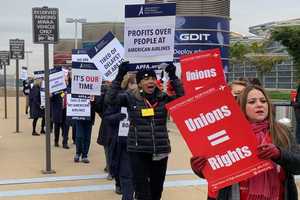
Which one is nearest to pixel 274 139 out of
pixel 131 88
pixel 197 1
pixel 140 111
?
pixel 140 111

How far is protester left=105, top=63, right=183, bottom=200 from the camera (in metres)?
6.41

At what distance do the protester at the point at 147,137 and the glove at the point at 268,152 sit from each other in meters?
2.85

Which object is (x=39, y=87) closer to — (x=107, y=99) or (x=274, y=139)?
(x=107, y=99)

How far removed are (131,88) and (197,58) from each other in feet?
10.1

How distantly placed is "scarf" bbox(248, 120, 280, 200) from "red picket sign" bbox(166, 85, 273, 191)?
12 centimetres

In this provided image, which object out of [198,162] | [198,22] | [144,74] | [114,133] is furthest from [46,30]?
[198,22]

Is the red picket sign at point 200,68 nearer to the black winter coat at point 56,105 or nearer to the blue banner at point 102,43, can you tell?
the blue banner at point 102,43

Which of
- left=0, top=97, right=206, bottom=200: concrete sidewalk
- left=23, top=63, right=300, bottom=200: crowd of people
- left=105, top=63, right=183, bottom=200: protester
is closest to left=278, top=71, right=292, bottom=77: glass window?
left=0, top=97, right=206, bottom=200: concrete sidewalk

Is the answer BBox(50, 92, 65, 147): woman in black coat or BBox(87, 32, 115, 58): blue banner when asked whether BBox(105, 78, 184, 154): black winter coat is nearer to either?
BBox(87, 32, 115, 58): blue banner

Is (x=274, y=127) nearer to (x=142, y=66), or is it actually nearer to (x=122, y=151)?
(x=142, y=66)

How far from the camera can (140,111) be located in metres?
6.48

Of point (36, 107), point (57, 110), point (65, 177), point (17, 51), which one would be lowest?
point (65, 177)

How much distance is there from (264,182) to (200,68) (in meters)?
1.03

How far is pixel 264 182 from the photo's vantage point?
3.75 m
